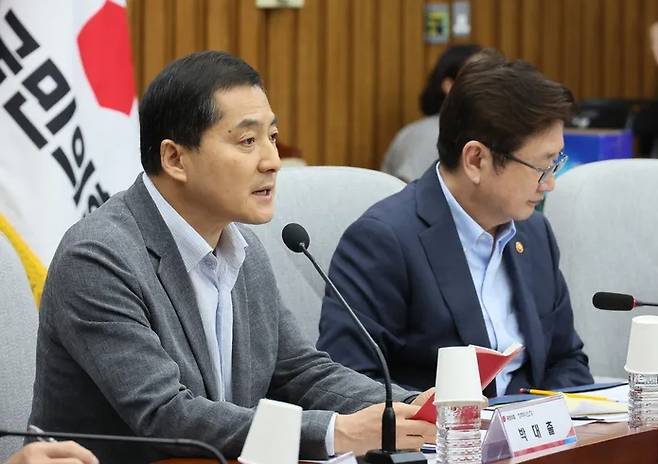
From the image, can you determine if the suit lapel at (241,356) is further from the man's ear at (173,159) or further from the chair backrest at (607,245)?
the chair backrest at (607,245)

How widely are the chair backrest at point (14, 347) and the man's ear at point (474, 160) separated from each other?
107cm

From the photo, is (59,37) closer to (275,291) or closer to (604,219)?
(275,291)

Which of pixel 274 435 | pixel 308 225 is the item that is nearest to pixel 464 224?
pixel 308 225

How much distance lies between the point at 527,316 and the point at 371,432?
109cm

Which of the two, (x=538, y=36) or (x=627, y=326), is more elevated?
(x=538, y=36)

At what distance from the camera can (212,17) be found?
5.51 meters

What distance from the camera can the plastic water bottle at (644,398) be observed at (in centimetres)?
230

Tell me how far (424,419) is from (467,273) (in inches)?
36.0

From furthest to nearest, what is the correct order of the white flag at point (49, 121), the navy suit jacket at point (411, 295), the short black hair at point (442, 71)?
the short black hair at point (442, 71) → the white flag at point (49, 121) → the navy suit jacket at point (411, 295)

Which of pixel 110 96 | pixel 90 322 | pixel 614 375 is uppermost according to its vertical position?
pixel 110 96

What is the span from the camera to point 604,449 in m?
2.12

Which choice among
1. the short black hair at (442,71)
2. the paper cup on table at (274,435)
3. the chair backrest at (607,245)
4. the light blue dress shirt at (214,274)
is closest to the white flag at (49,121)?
the light blue dress shirt at (214,274)

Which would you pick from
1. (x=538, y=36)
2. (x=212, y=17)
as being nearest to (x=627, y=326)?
(x=212, y=17)

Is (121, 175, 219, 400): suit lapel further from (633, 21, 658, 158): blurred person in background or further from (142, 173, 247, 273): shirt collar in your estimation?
(633, 21, 658, 158): blurred person in background
